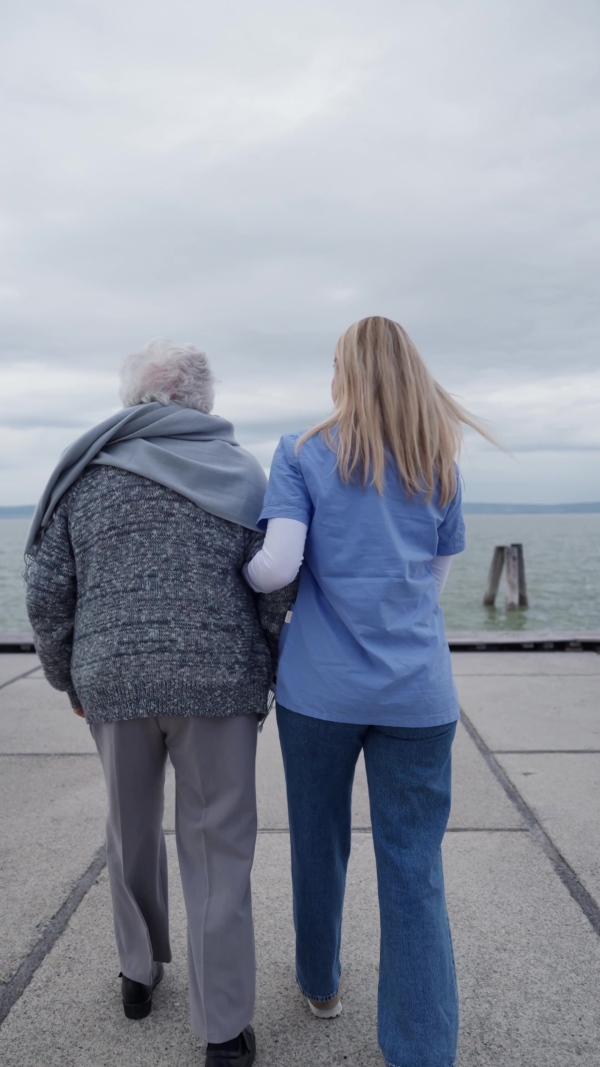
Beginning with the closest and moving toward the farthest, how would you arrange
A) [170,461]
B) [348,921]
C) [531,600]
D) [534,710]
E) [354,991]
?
[170,461]
[354,991]
[348,921]
[534,710]
[531,600]

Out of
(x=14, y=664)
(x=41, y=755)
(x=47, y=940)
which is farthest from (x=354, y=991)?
(x=14, y=664)

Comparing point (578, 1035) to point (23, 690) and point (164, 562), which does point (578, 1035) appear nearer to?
point (164, 562)

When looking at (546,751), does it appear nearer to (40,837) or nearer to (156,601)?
(40,837)

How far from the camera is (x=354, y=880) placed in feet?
9.94

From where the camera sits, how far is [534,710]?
17.6 feet

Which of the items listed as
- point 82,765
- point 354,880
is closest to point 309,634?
point 354,880

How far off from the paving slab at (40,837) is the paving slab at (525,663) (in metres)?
3.47

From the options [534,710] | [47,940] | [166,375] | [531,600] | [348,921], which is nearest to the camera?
[166,375]

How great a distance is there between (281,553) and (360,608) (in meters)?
0.23

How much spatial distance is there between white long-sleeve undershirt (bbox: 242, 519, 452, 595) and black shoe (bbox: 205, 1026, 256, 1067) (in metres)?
1.17

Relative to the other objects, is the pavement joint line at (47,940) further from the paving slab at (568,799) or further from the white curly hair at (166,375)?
the paving slab at (568,799)

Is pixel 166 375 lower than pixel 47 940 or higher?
higher

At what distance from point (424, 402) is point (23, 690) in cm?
500

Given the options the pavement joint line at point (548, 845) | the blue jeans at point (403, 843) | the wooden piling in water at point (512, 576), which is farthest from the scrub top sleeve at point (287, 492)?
the wooden piling in water at point (512, 576)
